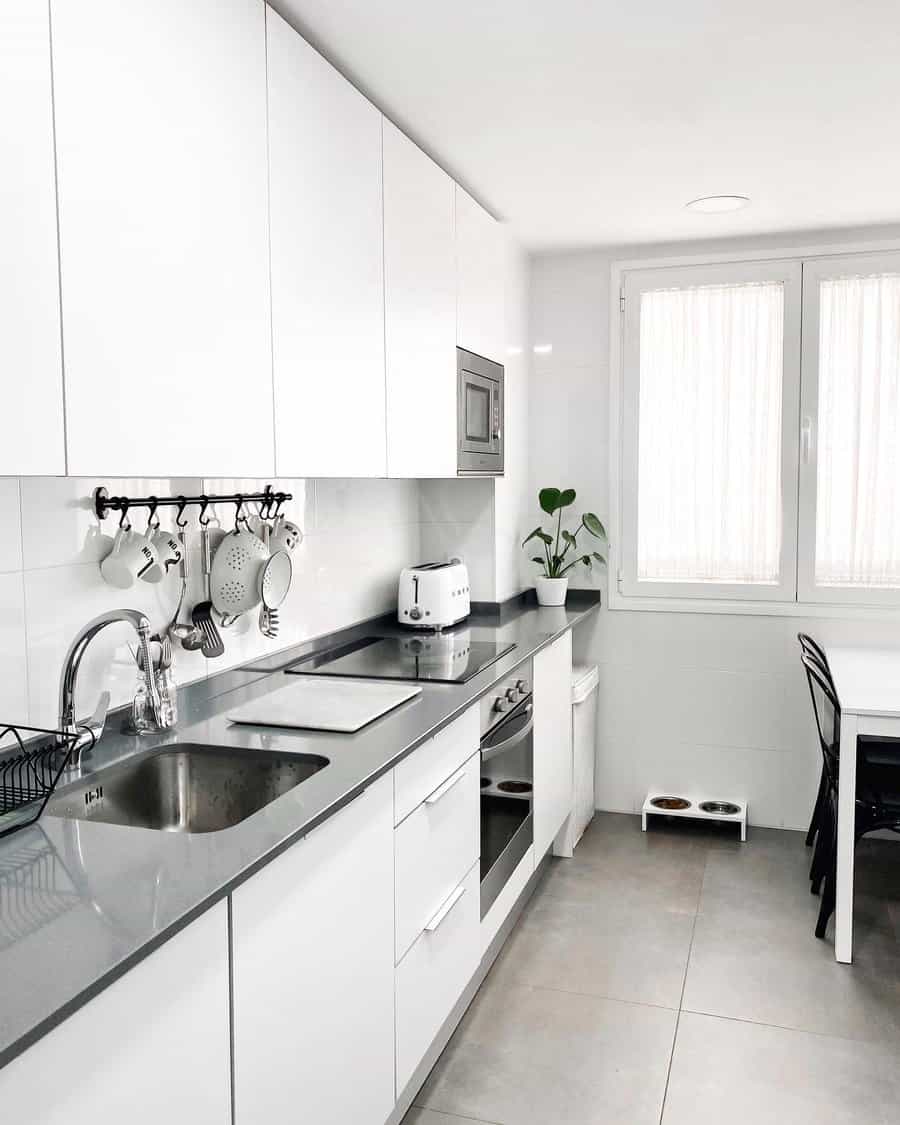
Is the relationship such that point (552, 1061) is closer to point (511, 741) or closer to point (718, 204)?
point (511, 741)

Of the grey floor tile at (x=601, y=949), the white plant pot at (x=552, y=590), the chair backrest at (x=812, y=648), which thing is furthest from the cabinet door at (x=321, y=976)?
the white plant pot at (x=552, y=590)

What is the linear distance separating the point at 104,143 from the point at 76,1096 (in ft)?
4.03

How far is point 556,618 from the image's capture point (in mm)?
3549

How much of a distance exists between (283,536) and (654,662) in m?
1.96

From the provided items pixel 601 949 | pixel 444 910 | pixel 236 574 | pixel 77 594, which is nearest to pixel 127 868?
pixel 77 594

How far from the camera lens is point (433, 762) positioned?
2.08 meters

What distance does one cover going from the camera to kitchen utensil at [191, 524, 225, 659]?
7.55 ft

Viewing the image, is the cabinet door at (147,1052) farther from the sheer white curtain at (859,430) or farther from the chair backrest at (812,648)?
the sheer white curtain at (859,430)

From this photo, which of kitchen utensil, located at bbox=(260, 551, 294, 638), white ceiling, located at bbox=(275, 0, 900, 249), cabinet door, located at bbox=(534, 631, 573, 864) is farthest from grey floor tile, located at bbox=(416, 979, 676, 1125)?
white ceiling, located at bbox=(275, 0, 900, 249)

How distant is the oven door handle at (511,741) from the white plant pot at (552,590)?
3.21ft

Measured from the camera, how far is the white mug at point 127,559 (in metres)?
1.97

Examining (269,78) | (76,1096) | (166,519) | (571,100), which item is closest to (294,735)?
(166,519)

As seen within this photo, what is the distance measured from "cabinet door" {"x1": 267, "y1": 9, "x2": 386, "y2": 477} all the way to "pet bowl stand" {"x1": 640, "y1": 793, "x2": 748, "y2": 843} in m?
2.12

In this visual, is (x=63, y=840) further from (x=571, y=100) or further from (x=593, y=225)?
(x=593, y=225)
